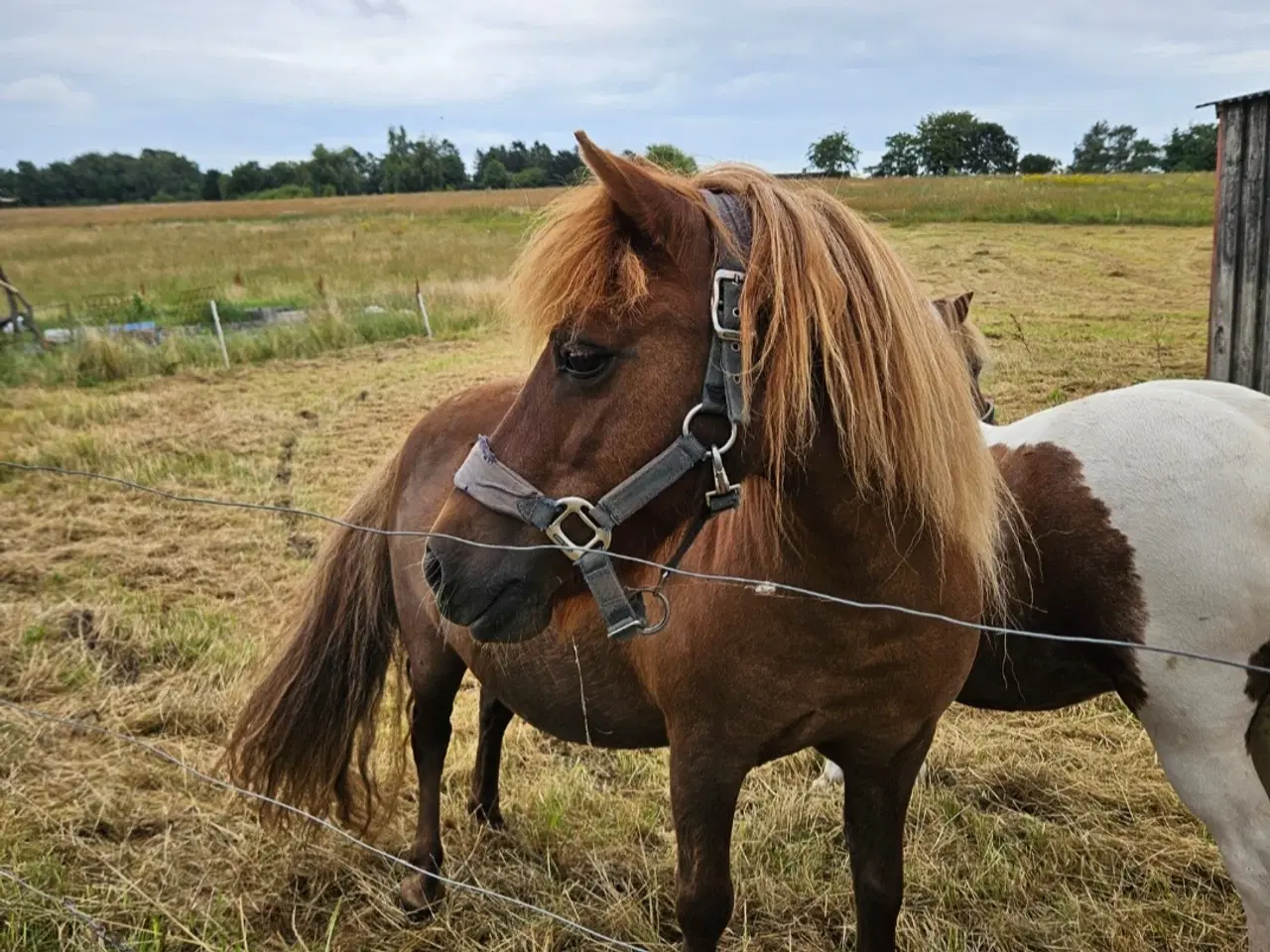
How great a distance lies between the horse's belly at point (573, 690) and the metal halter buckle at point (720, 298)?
42.1 inches

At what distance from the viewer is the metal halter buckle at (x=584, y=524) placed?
143 cm

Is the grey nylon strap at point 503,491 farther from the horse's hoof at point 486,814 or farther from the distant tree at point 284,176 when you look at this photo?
the distant tree at point 284,176

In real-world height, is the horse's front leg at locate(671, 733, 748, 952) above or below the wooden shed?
below

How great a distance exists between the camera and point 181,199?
214 feet

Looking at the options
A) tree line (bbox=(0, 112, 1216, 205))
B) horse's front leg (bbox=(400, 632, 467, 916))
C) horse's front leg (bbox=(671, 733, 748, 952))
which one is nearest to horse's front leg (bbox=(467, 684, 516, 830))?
horse's front leg (bbox=(400, 632, 467, 916))

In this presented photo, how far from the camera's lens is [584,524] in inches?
56.8

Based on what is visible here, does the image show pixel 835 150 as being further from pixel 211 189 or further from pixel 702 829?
pixel 211 189

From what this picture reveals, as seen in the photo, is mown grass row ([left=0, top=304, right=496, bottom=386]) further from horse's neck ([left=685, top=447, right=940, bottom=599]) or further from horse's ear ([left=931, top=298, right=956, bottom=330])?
horse's neck ([left=685, top=447, right=940, bottom=599])

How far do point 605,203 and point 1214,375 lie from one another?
5.52m

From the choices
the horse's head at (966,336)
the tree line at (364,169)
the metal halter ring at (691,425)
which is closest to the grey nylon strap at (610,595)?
the metal halter ring at (691,425)

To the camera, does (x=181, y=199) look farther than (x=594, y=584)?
Yes

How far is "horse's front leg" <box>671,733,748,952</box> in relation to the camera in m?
1.91

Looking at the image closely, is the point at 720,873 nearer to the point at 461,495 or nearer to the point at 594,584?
the point at 594,584

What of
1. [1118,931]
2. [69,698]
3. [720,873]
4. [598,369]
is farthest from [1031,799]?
[69,698]
